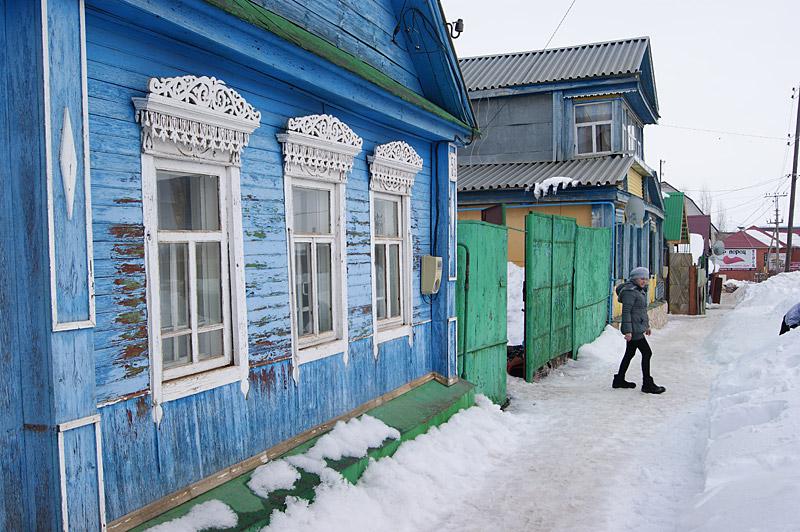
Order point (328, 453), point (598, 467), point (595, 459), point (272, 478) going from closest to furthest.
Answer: point (272, 478) < point (328, 453) < point (598, 467) < point (595, 459)

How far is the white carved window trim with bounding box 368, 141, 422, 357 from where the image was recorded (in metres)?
5.94

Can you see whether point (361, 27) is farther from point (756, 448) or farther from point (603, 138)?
point (603, 138)

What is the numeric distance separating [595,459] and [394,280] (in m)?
2.53

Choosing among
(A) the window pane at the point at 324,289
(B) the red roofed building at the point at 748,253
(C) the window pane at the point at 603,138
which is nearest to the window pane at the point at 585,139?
(C) the window pane at the point at 603,138

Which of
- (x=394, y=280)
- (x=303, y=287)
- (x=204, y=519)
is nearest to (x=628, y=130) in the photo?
(x=394, y=280)

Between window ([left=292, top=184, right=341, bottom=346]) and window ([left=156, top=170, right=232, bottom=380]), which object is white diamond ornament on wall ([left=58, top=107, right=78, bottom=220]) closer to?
window ([left=156, top=170, right=232, bottom=380])

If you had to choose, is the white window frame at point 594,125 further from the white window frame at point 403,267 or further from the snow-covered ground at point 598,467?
the white window frame at point 403,267

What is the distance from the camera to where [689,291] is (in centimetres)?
2227

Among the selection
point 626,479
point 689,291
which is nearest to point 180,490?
point 626,479

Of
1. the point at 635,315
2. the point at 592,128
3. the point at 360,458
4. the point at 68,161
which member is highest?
the point at 592,128

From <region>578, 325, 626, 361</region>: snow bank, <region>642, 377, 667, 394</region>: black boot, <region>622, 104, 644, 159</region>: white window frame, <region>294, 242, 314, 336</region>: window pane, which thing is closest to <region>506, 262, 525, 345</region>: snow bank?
<region>578, 325, 626, 361</region>: snow bank

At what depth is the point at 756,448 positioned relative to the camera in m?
4.62

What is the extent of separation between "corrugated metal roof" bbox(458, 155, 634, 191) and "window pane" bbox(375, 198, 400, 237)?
859cm

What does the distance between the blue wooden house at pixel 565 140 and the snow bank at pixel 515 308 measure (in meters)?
1.98
